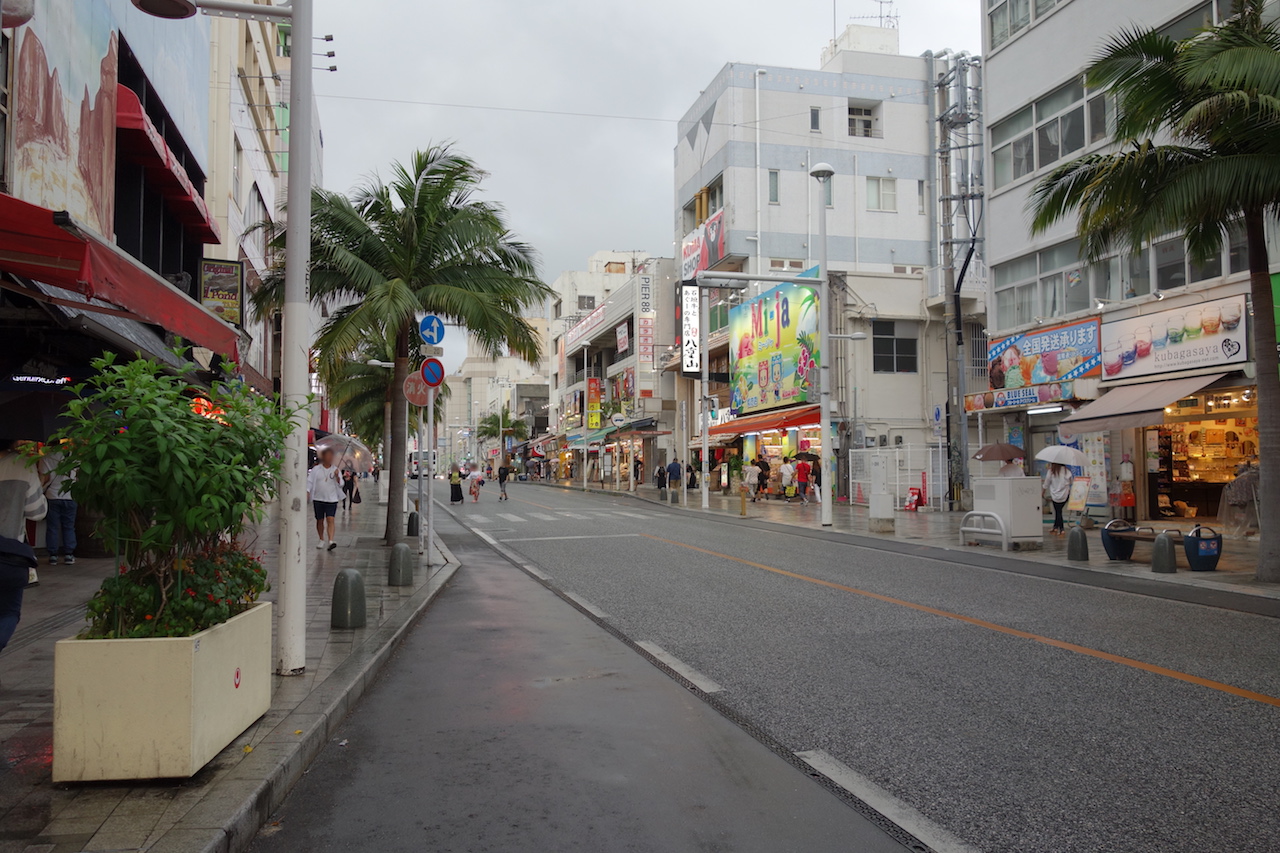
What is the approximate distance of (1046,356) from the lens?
23.6m

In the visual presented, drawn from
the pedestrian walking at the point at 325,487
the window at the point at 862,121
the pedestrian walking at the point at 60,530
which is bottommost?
the pedestrian walking at the point at 60,530

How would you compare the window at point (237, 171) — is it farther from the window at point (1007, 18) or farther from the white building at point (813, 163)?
the white building at point (813, 163)

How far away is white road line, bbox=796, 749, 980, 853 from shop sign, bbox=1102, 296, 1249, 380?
1663 cm

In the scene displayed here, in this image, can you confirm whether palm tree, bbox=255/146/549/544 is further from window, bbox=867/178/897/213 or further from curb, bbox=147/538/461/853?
window, bbox=867/178/897/213

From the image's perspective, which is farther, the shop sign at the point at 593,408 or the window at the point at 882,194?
the shop sign at the point at 593,408

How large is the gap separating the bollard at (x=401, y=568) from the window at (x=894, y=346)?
1037 inches

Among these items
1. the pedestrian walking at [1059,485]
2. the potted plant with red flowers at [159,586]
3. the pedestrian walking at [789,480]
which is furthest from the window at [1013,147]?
the potted plant with red flowers at [159,586]

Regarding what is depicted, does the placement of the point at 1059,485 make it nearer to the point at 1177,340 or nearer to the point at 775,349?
the point at 1177,340

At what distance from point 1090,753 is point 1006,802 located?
1030mm

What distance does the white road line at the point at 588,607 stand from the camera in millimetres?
10242

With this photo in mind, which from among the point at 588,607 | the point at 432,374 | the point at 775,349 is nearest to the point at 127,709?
the point at 588,607

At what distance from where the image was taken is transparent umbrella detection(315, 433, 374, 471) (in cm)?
1989

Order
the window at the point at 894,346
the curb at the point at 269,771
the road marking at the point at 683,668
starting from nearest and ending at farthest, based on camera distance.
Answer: the curb at the point at 269,771 < the road marking at the point at 683,668 < the window at the point at 894,346

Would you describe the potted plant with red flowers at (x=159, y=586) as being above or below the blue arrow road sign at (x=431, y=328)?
below
